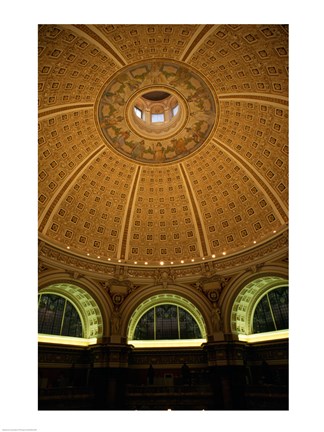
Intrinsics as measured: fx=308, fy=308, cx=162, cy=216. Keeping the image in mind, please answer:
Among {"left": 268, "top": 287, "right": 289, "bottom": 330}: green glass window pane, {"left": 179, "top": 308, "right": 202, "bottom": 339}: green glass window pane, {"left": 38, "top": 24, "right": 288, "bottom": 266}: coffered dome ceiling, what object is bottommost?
{"left": 179, "top": 308, "right": 202, "bottom": 339}: green glass window pane

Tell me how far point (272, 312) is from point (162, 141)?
15.0 metres

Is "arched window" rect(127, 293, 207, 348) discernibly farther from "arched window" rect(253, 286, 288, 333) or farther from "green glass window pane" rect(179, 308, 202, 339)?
"arched window" rect(253, 286, 288, 333)

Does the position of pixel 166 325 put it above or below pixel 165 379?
above

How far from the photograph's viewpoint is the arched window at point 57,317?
71.3 ft

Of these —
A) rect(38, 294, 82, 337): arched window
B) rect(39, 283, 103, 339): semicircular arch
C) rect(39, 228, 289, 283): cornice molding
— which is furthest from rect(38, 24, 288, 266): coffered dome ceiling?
rect(38, 294, 82, 337): arched window

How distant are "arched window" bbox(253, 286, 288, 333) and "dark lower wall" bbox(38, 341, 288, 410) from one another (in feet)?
4.35

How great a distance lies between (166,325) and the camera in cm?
2448

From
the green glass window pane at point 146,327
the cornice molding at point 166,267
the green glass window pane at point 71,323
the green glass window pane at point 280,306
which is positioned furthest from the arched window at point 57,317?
the green glass window pane at point 280,306

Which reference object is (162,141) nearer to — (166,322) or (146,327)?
(166,322)

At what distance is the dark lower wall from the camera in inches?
752

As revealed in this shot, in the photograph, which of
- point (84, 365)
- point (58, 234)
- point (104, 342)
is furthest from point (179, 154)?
point (84, 365)

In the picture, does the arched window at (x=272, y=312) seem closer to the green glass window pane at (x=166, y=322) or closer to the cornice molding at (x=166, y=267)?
the cornice molding at (x=166, y=267)

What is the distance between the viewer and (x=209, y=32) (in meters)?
16.3

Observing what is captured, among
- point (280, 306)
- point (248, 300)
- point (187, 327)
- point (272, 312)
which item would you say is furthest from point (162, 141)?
point (272, 312)
